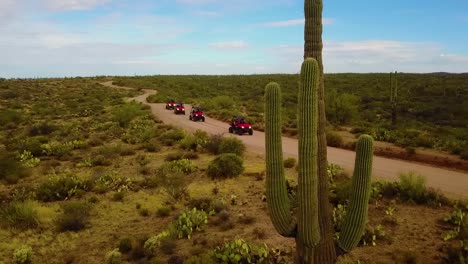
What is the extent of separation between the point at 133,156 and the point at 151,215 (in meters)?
8.92

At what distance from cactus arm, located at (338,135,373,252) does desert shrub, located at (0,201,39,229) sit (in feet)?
29.8

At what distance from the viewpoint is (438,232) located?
1059 cm

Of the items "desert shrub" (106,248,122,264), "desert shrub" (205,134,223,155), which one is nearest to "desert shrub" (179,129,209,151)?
"desert shrub" (205,134,223,155)

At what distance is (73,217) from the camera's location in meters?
11.9

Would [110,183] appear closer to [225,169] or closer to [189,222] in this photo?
[225,169]

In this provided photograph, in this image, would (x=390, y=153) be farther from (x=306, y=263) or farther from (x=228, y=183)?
(x=306, y=263)

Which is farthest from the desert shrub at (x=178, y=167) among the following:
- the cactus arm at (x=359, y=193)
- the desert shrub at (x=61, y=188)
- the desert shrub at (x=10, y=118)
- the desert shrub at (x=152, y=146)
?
the desert shrub at (x=10, y=118)

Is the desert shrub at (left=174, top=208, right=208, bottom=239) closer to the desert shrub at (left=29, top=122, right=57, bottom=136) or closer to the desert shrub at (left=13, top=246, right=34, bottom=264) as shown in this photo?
the desert shrub at (left=13, top=246, right=34, bottom=264)

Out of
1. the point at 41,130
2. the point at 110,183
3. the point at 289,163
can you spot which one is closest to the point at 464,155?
the point at 289,163

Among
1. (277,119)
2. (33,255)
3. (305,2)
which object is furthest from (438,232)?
(33,255)

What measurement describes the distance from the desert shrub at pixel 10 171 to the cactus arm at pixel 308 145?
13.9 m

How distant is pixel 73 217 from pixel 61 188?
337cm

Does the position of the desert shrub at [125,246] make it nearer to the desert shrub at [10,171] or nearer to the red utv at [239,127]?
the desert shrub at [10,171]

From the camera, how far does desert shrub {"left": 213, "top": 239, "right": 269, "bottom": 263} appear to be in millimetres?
9117
